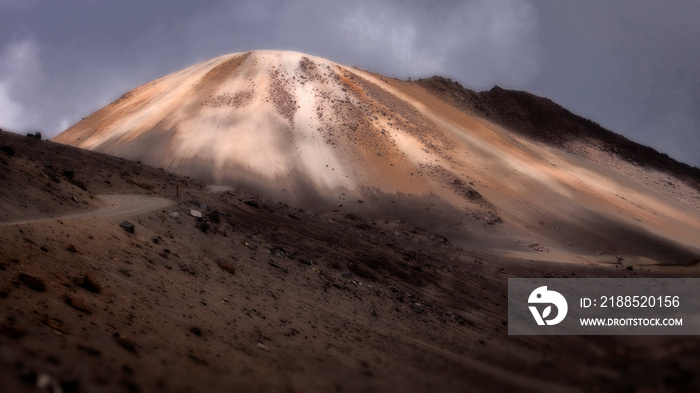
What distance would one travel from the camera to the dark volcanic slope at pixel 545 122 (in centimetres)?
5338

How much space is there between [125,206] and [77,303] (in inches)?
352

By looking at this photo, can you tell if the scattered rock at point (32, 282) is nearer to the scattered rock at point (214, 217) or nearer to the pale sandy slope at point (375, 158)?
the scattered rock at point (214, 217)

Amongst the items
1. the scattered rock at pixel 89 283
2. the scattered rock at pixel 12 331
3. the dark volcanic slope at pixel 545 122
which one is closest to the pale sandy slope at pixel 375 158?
the dark volcanic slope at pixel 545 122

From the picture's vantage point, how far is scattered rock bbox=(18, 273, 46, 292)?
824 centimetres

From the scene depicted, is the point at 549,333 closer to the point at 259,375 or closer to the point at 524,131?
the point at 259,375

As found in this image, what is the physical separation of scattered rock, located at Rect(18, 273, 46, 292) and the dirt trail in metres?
5.72

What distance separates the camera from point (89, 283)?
934 centimetres

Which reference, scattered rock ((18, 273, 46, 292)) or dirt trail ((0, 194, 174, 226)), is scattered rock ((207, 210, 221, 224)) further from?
scattered rock ((18, 273, 46, 292))

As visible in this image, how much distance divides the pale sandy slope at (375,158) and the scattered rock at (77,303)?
21.4 m

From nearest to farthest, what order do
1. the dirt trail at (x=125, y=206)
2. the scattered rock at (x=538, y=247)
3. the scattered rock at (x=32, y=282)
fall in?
the scattered rock at (x=32, y=282)
the dirt trail at (x=125, y=206)
the scattered rock at (x=538, y=247)

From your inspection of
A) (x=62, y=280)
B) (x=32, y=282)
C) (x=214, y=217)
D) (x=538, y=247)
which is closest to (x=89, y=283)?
(x=62, y=280)
